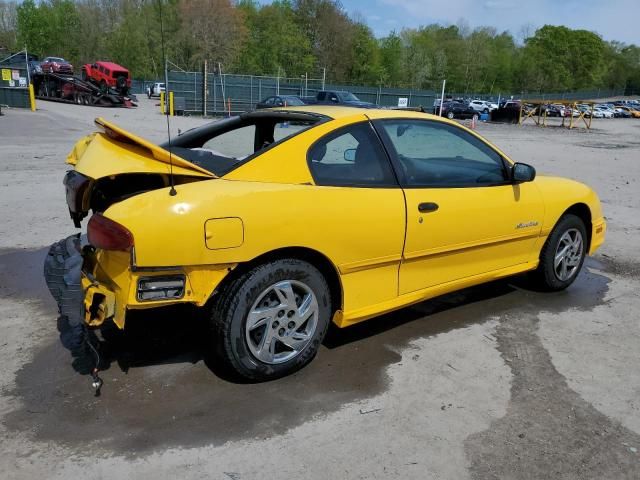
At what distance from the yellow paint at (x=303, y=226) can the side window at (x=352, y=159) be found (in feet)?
0.19

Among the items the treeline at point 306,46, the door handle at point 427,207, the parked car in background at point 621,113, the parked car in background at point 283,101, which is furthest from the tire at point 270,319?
the parked car in background at point 621,113

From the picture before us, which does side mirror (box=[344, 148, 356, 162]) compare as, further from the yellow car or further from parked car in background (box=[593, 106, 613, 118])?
parked car in background (box=[593, 106, 613, 118])

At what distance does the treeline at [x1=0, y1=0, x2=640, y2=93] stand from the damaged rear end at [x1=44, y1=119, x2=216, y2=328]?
34410mm

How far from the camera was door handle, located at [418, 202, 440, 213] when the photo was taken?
3453mm

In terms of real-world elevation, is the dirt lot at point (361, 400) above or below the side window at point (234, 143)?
below

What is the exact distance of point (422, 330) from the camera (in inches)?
156

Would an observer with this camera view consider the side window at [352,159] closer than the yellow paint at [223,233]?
No

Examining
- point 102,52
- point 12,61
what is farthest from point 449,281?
point 102,52

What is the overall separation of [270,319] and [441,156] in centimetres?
215

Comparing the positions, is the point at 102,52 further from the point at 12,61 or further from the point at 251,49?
the point at 12,61

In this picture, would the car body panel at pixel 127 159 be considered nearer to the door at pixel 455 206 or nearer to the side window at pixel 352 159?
the side window at pixel 352 159

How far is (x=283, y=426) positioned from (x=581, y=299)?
324 cm

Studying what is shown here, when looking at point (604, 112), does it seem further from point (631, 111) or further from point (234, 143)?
point (234, 143)

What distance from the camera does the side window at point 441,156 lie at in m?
3.60
